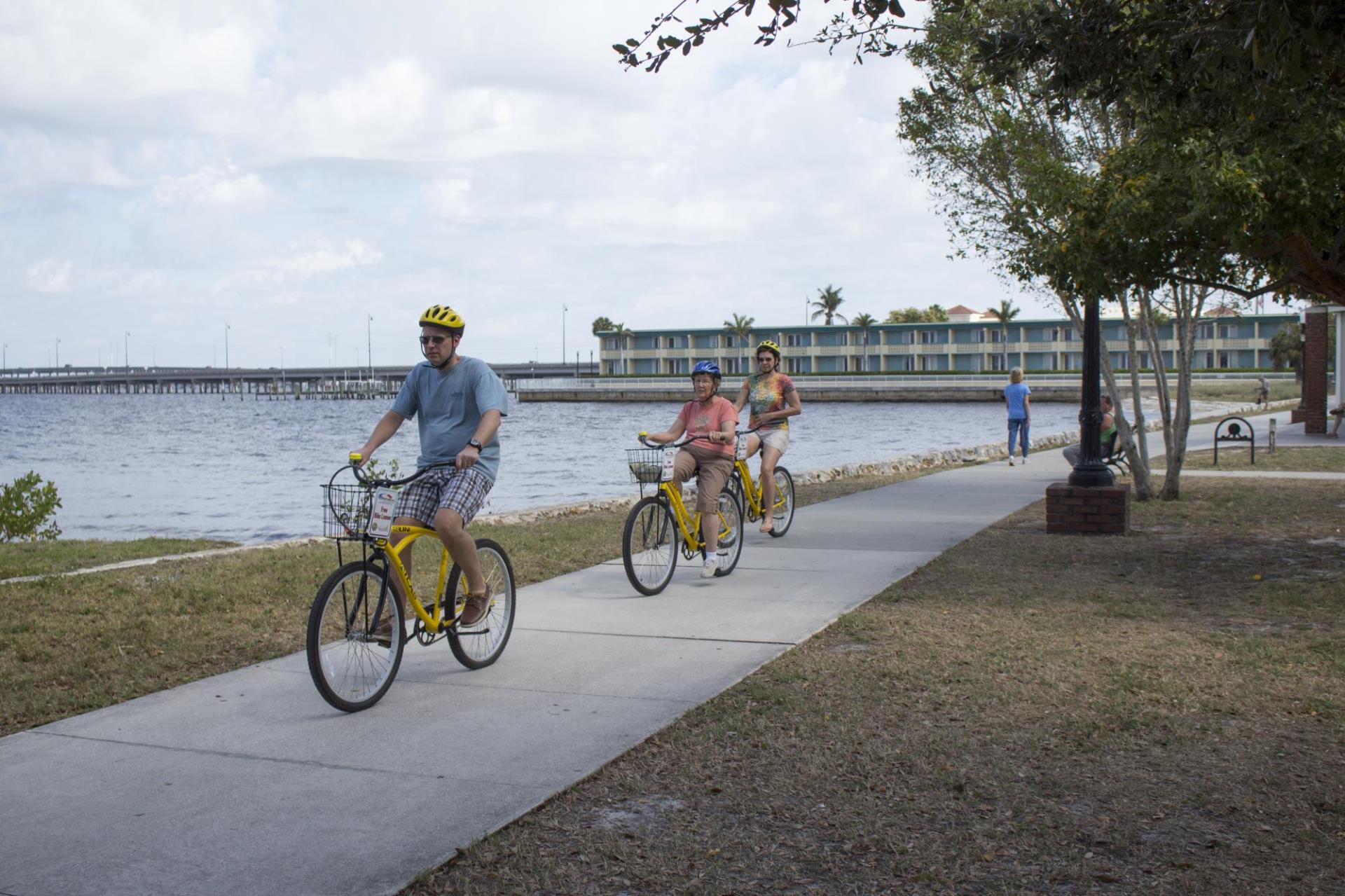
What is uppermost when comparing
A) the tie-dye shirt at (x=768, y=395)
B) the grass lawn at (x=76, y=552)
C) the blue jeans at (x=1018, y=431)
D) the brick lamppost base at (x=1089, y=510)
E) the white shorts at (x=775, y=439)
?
the tie-dye shirt at (x=768, y=395)

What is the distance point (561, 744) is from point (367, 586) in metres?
1.23

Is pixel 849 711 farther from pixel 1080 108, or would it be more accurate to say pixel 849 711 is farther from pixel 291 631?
pixel 1080 108

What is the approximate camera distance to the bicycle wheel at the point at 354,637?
5387mm

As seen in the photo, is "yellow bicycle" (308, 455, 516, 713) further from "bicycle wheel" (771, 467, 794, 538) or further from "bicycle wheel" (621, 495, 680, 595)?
"bicycle wheel" (771, 467, 794, 538)

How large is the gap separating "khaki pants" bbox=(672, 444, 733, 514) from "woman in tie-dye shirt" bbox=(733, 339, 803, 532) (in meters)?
1.98

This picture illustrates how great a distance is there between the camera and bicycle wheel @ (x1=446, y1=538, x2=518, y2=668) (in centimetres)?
634

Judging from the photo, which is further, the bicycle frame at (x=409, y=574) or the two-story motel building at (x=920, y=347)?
the two-story motel building at (x=920, y=347)

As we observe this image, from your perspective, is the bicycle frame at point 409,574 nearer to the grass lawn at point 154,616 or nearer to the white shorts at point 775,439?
the grass lawn at point 154,616

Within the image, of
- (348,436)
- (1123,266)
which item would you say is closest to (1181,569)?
(1123,266)

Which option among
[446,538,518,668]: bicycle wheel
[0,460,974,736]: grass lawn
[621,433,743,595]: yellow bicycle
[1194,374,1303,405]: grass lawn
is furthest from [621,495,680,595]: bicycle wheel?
[1194,374,1303,405]: grass lawn

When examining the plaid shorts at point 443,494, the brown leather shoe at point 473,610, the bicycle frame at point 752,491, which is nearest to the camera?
the plaid shorts at point 443,494

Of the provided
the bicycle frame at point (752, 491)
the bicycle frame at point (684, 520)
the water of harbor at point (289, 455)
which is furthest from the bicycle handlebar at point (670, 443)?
the water of harbor at point (289, 455)

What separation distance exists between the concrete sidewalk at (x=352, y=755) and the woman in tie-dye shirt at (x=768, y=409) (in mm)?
2936

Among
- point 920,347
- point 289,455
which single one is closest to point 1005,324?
point 920,347
